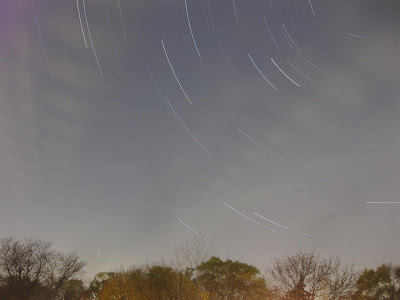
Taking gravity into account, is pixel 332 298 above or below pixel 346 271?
below

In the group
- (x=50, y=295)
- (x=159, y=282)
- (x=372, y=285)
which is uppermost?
(x=372, y=285)

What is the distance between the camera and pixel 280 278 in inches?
1586

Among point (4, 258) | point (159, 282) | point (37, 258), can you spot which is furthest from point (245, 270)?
point (4, 258)

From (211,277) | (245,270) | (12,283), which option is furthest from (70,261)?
(245,270)

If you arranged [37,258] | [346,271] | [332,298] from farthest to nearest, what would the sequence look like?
[37,258] < [346,271] < [332,298]

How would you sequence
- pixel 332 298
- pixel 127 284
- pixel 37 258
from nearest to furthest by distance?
pixel 332 298
pixel 127 284
pixel 37 258

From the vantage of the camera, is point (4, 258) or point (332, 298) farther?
point (4, 258)

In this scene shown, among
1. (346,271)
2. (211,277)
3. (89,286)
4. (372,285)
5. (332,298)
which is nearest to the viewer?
(332,298)

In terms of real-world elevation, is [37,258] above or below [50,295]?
above

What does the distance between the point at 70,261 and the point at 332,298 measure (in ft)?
168

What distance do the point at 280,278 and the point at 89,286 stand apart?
47.7 metres

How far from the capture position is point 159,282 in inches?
1845

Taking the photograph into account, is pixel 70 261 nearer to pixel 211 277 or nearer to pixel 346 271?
pixel 211 277

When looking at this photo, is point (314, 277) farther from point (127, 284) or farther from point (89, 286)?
point (89, 286)
